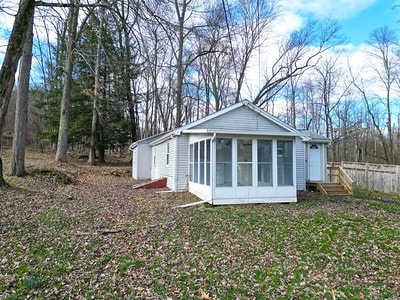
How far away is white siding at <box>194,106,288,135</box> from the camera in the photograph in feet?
38.1

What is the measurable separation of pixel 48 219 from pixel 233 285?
473 centimetres

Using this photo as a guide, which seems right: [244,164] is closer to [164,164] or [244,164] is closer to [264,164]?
[264,164]

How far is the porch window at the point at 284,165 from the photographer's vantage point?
9906 millimetres

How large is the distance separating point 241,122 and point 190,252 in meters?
7.71

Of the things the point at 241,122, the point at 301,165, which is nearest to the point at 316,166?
the point at 301,165

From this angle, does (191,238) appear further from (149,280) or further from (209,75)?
(209,75)

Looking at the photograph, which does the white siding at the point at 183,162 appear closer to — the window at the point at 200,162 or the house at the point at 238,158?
the house at the point at 238,158

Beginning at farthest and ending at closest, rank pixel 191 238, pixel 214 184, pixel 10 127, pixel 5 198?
pixel 10 127 → pixel 214 184 → pixel 5 198 → pixel 191 238

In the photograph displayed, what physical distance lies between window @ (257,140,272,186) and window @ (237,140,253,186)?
37cm

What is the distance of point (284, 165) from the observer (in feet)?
32.6

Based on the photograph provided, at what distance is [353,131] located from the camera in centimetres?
2973

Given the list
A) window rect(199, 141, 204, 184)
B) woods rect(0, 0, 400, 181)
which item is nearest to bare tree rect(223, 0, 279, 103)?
woods rect(0, 0, 400, 181)

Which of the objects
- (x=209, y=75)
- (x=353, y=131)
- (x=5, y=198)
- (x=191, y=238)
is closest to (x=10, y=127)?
(x=209, y=75)

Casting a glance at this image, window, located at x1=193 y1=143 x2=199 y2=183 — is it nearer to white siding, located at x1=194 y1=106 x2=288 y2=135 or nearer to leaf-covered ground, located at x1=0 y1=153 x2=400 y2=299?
white siding, located at x1=194 y1=106 x2=288 y2=135
